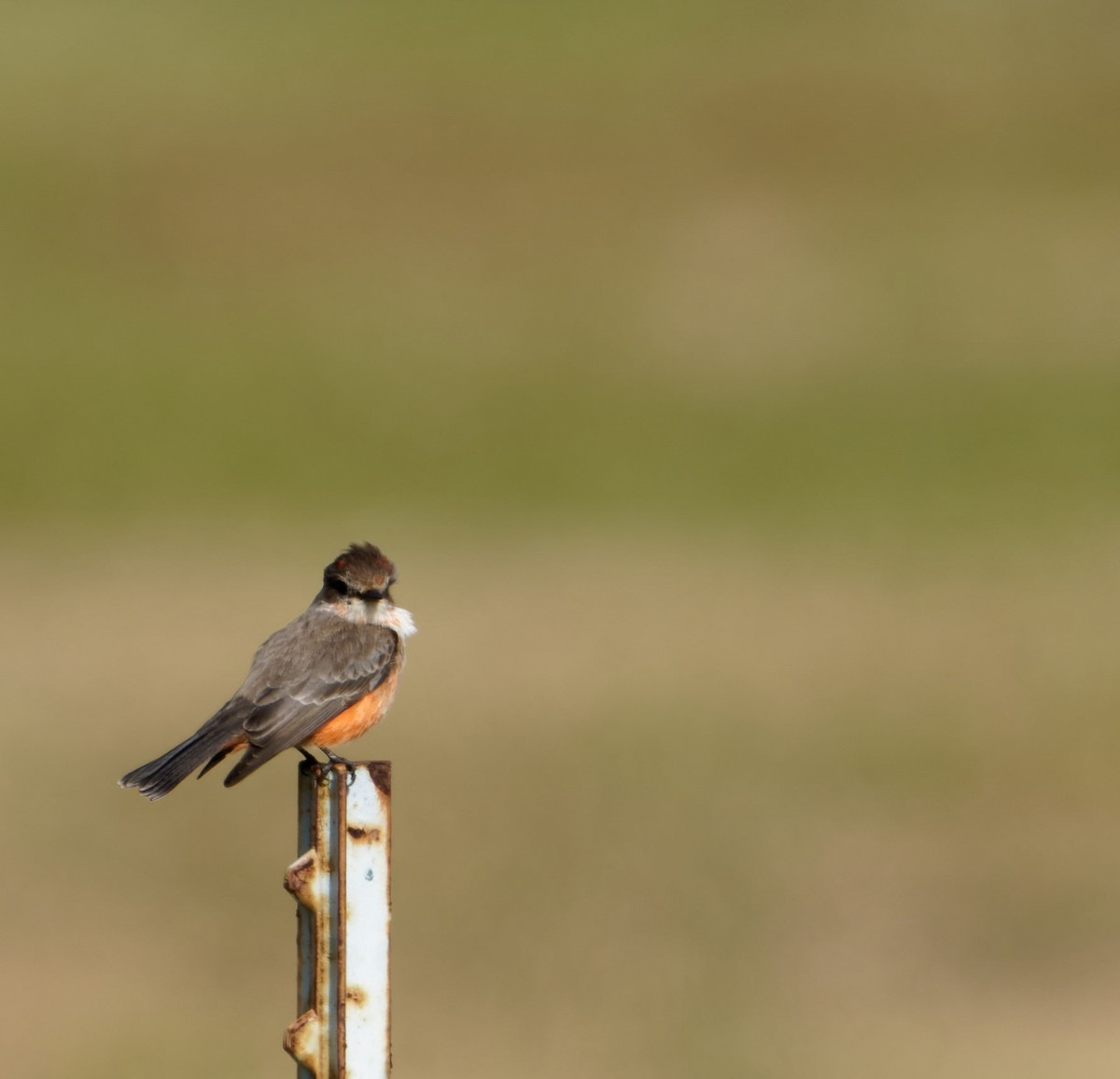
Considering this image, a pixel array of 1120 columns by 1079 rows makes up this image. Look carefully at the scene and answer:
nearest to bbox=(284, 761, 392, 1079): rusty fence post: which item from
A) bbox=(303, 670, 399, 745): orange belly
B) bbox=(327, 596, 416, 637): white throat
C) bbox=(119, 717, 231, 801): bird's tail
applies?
bbox=(119, 717, 231, 801): bird's tail

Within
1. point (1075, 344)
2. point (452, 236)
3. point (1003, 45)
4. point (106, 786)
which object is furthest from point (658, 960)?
point (1003, 45)

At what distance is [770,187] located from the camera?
1489 inches

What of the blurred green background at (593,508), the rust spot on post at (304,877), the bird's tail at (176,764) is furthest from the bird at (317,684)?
the blurred green background at (593,508)

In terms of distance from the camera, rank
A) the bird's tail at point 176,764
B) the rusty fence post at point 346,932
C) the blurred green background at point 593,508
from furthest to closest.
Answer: the blurred green background at point 593,508 < the bird's tail at point 176,764 < the rusty fence post at point 346,932

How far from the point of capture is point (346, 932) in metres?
4.16

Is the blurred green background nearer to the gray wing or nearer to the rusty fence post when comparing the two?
the gray wing

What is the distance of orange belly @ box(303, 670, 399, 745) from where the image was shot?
22.5 feet

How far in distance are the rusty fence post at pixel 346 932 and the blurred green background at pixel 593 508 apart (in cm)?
642

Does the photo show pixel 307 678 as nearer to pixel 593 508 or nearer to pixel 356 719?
pixel 356 719

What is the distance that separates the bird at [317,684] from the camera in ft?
→ 20.2

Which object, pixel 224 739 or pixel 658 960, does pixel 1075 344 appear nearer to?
pixel 658 960

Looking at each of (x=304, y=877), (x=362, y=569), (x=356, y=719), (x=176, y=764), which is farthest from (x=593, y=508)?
(x=304, y=877)

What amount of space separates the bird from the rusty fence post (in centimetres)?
166

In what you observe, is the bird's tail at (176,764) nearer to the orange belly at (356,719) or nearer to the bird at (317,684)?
the bird at (317,684)
